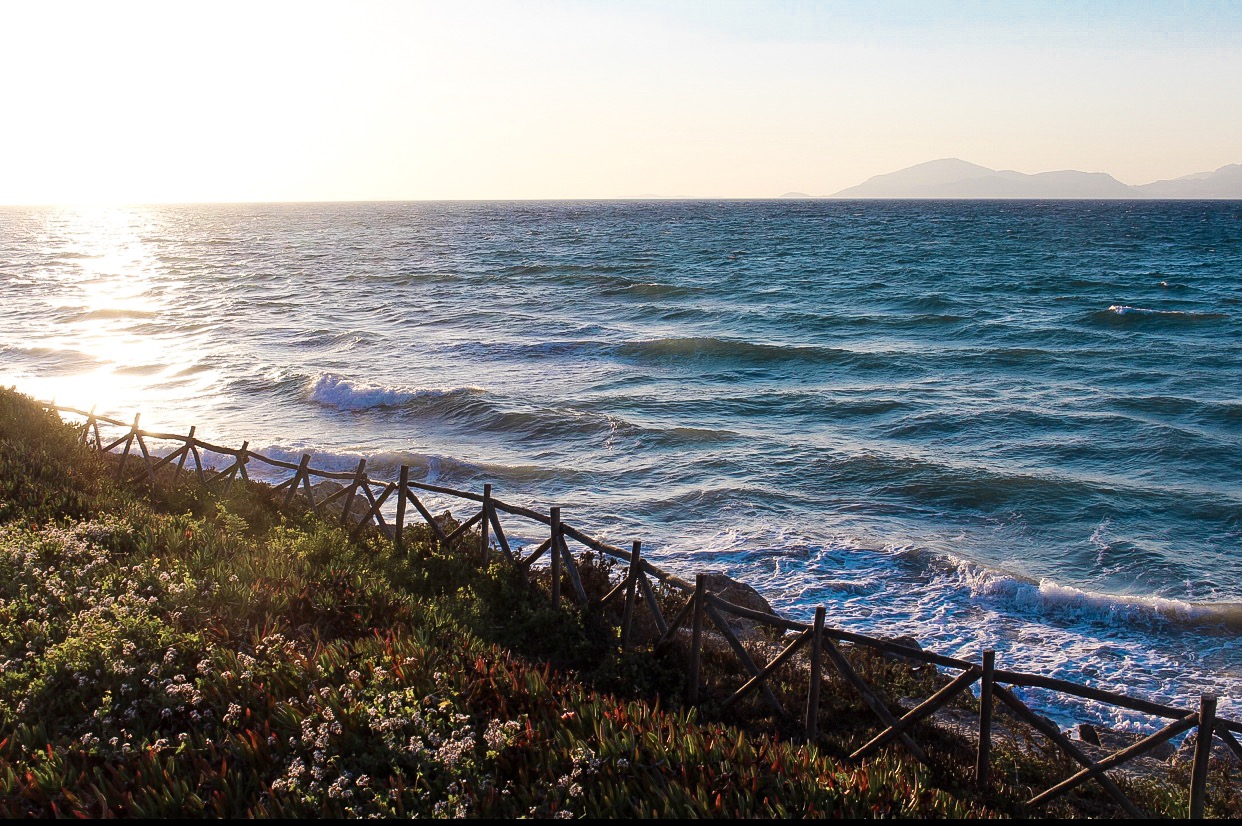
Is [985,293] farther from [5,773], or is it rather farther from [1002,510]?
[5,773]

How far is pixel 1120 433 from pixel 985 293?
28.6 metres

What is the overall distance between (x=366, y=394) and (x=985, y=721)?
934 inches

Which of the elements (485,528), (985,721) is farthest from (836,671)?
(485,528)

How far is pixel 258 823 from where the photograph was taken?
574 centimetres

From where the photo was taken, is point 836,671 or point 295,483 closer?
point 836,671

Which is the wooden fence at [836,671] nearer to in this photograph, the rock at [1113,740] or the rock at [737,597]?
the rock at [1113,740]

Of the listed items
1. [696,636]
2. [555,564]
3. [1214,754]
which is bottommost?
[1214,754]

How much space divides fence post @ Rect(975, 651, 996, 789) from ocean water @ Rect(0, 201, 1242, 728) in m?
4.49

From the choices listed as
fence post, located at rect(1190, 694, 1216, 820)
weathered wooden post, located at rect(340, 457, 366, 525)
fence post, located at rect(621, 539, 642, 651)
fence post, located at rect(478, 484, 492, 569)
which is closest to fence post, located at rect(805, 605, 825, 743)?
fence post, located at rect(621, 539, 642, 651)

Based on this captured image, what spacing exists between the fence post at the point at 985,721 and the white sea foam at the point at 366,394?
22.1 meters

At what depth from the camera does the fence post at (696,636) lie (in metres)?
8.93

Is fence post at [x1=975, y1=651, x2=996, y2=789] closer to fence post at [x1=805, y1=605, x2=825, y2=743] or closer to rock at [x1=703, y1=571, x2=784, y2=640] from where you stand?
fence post at [x1=805, y1=605, x2=825, y2=743]

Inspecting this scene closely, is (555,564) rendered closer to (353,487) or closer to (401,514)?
(401,514)

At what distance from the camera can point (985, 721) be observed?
7.37 m
